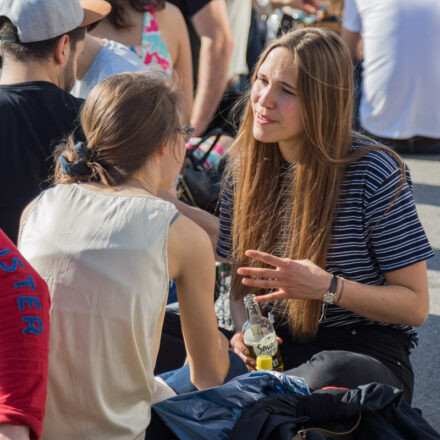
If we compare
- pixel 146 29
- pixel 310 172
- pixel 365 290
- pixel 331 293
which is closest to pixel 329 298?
pixel 331 293

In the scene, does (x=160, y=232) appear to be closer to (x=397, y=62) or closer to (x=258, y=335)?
(x=258, y=335)

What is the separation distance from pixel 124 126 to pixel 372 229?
0.86m

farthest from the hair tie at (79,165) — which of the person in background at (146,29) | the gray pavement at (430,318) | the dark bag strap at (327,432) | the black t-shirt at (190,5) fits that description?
the black t-shirt at (190,5)

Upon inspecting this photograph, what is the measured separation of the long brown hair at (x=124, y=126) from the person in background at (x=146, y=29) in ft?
4.95

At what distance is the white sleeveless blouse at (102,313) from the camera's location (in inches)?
65.2

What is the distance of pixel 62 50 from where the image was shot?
257 centimetres

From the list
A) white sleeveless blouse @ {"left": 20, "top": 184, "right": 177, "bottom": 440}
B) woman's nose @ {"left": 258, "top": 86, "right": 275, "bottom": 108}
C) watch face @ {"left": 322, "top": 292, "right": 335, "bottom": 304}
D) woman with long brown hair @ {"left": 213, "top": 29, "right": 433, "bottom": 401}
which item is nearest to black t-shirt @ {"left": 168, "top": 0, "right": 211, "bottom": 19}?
woman with long brown hair @ {"left": 213, "top": 29, "right": 433, "bottom": 401}

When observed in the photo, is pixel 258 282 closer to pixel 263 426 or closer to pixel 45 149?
pixel 263 426

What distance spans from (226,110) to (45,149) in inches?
81.8

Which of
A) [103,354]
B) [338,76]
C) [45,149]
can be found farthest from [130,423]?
[338,76]

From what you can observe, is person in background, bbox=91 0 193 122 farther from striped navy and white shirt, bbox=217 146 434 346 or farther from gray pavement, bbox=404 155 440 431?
gray pavement, bbox=404 155 440 431

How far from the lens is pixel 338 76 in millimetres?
2324

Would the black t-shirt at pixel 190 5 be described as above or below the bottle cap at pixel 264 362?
above

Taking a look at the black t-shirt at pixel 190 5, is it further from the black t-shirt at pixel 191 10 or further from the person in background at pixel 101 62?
the person in background at pixel 101 62
